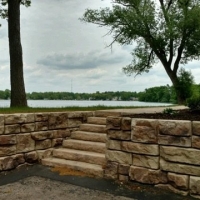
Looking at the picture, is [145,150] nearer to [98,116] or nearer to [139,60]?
[98,116]

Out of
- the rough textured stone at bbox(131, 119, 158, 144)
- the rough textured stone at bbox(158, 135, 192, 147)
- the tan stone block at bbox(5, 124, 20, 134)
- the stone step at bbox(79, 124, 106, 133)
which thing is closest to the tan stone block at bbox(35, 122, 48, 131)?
the tan stone block at bbox(5, 124, 20, 134)

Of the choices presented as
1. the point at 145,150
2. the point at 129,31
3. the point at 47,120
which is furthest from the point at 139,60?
the point at 145,150

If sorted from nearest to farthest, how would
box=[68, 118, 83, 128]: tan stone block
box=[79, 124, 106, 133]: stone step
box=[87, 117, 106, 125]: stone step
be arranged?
1. box=[79, 124, 106, 133]: stone step
2. box=[68, 118, 83, 128]: tan stone block
3. box=[87, 117, 106, 125]: stone step

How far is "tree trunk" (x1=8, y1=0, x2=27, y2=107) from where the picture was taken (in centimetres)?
870

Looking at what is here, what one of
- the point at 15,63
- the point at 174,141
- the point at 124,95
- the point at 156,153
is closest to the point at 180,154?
the point at 174,141

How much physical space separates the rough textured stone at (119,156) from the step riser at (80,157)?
0.25 meters

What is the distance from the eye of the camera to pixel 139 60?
15.5m

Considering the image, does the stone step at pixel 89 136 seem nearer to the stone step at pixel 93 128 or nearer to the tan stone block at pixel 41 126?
the stone step at pixel 93 128

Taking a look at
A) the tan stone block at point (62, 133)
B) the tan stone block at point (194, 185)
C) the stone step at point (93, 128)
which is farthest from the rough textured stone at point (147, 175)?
the tan stone block at point (62, 133)

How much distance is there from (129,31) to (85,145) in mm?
10032

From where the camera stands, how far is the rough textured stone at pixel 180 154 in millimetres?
3650

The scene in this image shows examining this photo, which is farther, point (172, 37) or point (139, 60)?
point (139, 60)

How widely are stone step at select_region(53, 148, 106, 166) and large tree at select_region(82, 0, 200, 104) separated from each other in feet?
32.4

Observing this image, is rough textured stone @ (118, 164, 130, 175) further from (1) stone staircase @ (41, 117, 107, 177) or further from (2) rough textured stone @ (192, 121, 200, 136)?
(2) rough textured stone @ (192, 121, 200, 136)
